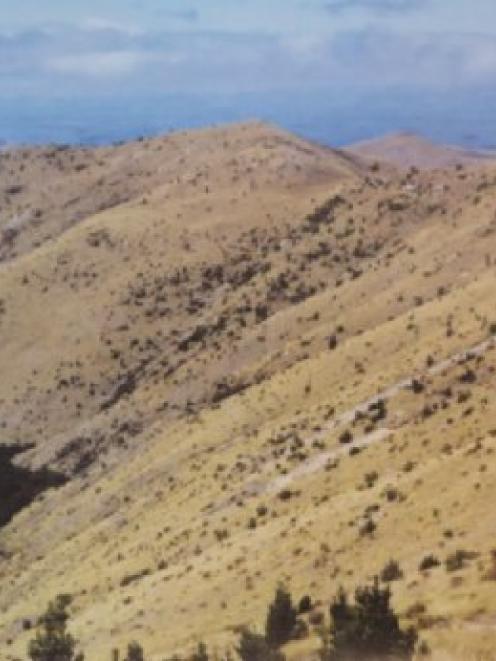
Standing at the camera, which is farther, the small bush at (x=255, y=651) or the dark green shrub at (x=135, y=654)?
the dark green shrub at (x=135, y=654)

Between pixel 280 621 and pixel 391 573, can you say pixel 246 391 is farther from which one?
pixel 280 621

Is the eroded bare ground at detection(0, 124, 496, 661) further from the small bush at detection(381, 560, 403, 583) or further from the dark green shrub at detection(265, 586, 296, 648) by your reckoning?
the dark green shrub at detection(265, 586, 296, 648)

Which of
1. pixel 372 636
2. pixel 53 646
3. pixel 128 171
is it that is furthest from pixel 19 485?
pixel 128 171

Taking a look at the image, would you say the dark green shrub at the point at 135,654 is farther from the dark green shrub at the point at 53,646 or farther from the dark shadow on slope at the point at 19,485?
the dark shadow on slope at the point at 19,485

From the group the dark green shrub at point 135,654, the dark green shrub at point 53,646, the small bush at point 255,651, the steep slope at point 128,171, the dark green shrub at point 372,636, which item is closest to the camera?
the dark green shrub at point 372,636

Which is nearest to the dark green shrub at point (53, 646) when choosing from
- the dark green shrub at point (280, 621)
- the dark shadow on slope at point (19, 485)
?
the dark green shrub at point (280, 621)

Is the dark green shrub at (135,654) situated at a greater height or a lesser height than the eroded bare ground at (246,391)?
lesser
